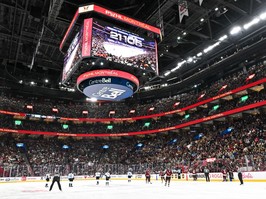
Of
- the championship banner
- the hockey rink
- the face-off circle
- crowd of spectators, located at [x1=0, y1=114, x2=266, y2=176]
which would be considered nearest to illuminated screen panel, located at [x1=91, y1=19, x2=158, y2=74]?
the face-off circle

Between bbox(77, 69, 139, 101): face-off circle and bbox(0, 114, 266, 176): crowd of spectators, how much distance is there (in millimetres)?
12499

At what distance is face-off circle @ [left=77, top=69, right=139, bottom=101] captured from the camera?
1869 centimetres

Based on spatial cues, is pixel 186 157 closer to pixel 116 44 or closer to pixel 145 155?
pixel 145 155

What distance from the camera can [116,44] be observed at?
17.2 meters

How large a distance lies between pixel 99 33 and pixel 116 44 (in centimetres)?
139

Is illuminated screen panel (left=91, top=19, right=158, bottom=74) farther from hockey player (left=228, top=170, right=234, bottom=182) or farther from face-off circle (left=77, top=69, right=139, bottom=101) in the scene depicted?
hockey player (left=228, top=170, right=234, bottom=182)

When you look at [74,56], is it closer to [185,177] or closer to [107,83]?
[107,83]

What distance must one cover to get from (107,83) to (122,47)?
307cm

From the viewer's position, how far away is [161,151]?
41969mm

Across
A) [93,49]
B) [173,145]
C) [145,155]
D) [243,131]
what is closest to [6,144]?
[145,155]

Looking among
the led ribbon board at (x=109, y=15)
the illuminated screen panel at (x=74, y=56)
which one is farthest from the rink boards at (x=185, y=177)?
the illuminated screen panel at (x=74, y=56)

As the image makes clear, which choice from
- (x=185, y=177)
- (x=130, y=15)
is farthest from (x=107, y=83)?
(x=185, y=177)

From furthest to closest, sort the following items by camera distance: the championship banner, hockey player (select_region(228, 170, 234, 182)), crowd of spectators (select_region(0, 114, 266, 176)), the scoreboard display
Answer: crowd of spectators (select_region(0, 114, 266, 176)) < hockey player (select_region(228, 170, 234, 182)) < the championship banner < the scoreboard display

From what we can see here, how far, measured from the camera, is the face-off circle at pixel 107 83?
18688mm
